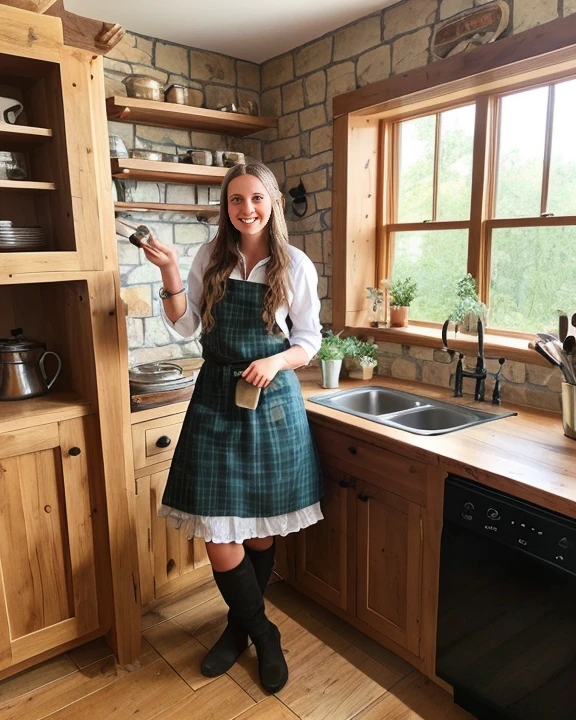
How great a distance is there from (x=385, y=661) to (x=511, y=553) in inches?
32.3

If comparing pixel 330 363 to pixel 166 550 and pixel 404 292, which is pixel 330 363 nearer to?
pixel 404 292

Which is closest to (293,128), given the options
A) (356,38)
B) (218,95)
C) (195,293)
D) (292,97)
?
(292,97)

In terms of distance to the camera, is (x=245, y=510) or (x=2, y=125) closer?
(x=2, y=125)

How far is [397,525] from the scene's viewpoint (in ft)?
6.41

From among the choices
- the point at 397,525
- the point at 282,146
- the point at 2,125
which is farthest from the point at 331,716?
the point at 282,146

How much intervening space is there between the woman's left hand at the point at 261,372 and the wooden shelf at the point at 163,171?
1.20 m

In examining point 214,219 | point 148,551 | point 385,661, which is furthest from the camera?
point 214,219

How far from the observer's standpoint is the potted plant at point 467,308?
233 centimetres

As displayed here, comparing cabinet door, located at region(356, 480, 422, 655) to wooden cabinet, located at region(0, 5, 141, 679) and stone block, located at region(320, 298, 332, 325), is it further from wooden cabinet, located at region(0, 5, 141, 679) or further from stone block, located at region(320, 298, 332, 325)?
stone block, located at region(320, 298, 332, 325)

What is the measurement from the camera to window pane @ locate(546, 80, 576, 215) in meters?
2.12

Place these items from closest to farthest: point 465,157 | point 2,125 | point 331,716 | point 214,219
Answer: point 2,125 < point 331,716 < point 465,157 < point 214,219

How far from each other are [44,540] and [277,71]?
2557 millimetres

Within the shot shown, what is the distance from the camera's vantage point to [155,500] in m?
2.32

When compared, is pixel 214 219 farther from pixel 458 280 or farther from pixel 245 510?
pixel 245 510
